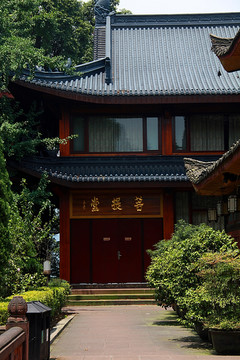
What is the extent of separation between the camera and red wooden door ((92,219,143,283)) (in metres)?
21.9

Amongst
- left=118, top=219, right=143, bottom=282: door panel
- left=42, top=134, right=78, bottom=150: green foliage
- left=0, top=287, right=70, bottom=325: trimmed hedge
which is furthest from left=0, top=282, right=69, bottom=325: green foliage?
left=42, top=134, right=78, bottom=150: green foliage

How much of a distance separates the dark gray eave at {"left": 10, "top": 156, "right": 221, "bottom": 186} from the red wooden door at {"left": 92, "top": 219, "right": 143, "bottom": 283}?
65.7 inches

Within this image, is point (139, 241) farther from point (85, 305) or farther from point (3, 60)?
point (3, 60)

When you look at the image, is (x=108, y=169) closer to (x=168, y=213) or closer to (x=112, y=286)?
(x=168, y=213)

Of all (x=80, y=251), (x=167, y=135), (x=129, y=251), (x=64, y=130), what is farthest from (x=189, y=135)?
Answer: (x=80, y=251)

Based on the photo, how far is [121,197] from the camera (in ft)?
71.9

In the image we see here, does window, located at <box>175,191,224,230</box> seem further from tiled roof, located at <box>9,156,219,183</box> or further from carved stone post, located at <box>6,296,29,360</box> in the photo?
carved stone post, located at <box>6,296,29,360</box>

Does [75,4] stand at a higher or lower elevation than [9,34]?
higher

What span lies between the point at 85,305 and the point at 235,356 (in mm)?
10817

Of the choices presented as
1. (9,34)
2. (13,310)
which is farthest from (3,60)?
(13,310)

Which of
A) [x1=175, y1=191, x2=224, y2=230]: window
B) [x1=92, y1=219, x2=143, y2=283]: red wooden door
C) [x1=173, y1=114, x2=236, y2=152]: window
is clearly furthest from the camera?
[x1=173, y1=114, x2=236, y2=152]: window

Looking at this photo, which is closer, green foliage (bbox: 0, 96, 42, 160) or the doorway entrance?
green foliage (bbox: 0, 96, 42, 160)

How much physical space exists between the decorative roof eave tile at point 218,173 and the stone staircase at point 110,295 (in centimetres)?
567

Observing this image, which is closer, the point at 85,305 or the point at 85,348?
the point at 85,348
